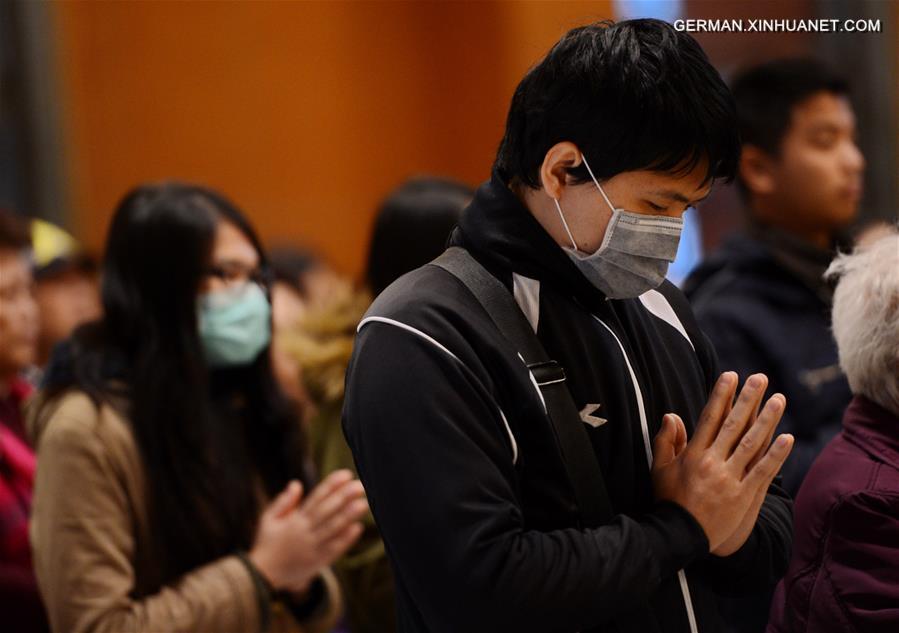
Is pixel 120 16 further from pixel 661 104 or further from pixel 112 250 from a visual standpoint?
pixel 661 104

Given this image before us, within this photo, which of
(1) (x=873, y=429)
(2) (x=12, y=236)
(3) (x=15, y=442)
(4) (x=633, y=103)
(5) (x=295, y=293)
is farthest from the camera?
(5) (x=295, y=293)

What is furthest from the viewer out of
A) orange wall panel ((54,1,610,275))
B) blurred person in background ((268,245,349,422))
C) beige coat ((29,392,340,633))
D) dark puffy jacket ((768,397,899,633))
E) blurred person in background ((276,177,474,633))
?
orange wall panel ((54,1,610,275))

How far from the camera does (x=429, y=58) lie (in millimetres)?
4453

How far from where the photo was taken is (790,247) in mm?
3234

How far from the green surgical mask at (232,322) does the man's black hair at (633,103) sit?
122cm

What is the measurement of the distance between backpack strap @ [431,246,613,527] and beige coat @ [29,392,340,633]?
3.71ft

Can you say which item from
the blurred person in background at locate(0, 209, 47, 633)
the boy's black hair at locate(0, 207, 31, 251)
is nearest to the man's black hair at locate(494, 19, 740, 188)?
the blurred person in background at locate(0, 209, 47, 633)

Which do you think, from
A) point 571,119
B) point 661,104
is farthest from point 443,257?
point 661,104

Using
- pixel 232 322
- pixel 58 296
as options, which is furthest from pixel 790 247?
pixel 58 296

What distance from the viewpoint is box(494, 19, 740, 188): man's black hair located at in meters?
1.59

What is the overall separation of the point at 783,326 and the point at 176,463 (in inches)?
60.9

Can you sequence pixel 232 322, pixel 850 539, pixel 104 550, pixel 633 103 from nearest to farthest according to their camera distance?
pixel 633 103 < pixel 850 539 < pixel 104 550 < pixel 232 322

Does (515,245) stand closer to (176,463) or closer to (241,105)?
(176,463)

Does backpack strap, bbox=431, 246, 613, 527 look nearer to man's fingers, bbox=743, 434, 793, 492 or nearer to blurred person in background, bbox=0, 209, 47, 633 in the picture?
man's fingers, bbox=743, 434, 793, 492
